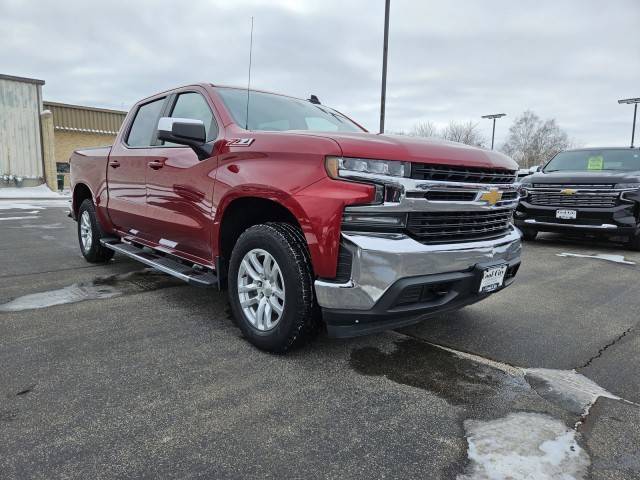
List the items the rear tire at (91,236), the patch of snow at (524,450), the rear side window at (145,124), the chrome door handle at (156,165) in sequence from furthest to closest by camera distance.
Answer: the rear tire at (91,236) → the rear side window at (145,124) → the chrome door handle at (156,165) → the patch of snow at (524,450)

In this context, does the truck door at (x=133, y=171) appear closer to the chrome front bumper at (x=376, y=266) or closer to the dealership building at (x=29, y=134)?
the chrome front bumper at (x=376, y=266)

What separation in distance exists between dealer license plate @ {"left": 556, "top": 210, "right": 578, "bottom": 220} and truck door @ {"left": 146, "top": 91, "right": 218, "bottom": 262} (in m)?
6.03

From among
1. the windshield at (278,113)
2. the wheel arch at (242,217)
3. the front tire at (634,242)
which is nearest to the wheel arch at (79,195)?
the windshield at (278,113)

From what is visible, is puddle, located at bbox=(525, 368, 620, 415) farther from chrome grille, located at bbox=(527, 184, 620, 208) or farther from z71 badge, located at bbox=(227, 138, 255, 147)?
chrome grille, located at bbox=(527, 184, 620, 208)

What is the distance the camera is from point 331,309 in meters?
2.65

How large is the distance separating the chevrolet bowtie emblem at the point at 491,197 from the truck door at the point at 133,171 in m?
2.80

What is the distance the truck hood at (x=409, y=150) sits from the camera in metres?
2.62

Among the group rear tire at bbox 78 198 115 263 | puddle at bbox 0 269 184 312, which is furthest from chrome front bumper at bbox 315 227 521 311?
rear tire at bbox 78 198 115 263

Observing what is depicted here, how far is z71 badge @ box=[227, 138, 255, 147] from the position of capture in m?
3.14

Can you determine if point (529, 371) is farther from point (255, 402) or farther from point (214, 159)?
point (214, 159)

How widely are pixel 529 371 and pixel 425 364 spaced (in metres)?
0.64

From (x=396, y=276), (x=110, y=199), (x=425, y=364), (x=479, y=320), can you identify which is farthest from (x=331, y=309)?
(x=110, y=199)

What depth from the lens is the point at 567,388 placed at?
9.04 feet

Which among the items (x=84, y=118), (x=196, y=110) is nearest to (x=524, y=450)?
(x=196, y=110)
